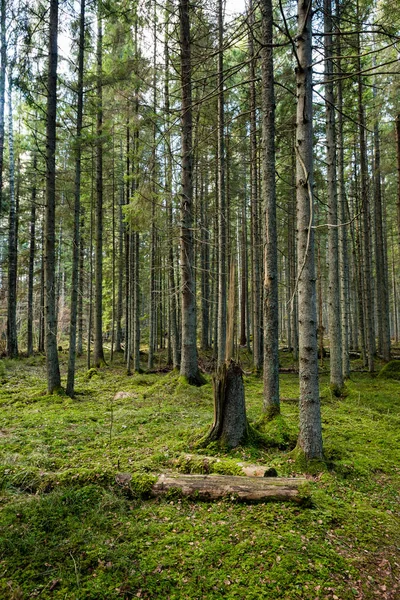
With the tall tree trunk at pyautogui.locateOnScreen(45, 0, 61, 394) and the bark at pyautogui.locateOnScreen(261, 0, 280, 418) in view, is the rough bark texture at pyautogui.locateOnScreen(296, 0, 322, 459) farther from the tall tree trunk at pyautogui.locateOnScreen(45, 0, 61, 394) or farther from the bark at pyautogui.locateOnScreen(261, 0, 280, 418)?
the tall tree trunk at pyautogui.locateOnScreen(45, 0, 61, 394)

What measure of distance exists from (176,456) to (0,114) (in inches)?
608

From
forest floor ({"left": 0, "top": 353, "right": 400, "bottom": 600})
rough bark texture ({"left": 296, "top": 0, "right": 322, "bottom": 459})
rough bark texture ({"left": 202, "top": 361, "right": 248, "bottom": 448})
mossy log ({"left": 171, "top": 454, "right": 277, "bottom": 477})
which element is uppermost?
rough bark texture ({"left": 296, "top": 0, "right": 322, "bottom": 459})

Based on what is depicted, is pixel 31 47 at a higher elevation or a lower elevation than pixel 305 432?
higher

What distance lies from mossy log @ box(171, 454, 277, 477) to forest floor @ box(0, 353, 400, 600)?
283 mm

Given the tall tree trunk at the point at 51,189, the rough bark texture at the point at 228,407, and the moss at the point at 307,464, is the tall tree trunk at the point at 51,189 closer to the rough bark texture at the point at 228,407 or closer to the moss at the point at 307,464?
the rough bark texture at the point at 228,407

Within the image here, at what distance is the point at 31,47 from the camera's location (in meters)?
8.13

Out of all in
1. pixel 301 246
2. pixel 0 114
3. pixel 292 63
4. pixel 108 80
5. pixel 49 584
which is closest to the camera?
pixel 49 584

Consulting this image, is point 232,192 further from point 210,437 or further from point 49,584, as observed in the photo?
point 49,584

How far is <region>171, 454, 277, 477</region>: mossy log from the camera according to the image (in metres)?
3.71

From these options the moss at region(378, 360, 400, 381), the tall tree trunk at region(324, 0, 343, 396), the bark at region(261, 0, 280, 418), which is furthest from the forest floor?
the moss at region(378, 360, 400, 381)

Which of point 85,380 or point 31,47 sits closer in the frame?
point 31,47

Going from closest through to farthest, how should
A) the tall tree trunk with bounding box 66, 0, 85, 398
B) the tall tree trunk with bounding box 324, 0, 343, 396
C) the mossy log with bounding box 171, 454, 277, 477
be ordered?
1. the mossy log with bounding box 171, 454, 277, 477
2. the tall tree trunk with bounding box 324, 0, 343, 396
3. the tall tree trunk with bounding box 66, 0, 85, 398

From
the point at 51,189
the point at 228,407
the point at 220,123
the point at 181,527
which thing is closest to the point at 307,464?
the point at 228,407

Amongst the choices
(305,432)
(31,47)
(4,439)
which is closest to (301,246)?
(305,432)
